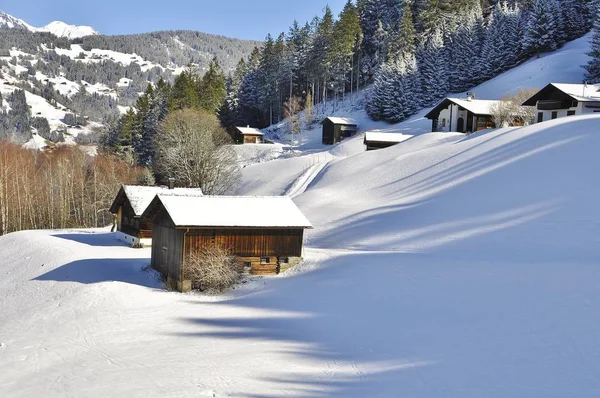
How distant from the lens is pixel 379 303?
60.9 ft

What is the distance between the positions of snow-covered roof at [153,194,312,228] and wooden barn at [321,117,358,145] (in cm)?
4184

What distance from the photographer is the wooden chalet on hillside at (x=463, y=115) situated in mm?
52594

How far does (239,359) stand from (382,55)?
78306 millimetres

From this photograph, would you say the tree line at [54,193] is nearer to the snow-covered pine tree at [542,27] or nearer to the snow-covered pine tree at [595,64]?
the snow-covered pine tree at [595,64]

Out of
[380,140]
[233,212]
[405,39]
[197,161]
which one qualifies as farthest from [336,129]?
[233,212]

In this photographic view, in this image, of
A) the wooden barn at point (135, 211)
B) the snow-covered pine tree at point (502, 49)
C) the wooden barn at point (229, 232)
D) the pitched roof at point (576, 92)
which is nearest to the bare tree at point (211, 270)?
the wooden barn at point (229, 232)

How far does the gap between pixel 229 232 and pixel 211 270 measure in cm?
246

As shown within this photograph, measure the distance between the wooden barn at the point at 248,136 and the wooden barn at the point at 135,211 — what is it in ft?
126

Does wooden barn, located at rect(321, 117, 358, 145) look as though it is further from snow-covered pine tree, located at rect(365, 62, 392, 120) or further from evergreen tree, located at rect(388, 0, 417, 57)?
evergreen tree, located at rect(388, 0, 417, 57)

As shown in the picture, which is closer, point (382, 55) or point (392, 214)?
point (392, 214)

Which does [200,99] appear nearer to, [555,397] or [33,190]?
[33,190]

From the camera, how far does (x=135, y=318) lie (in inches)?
748

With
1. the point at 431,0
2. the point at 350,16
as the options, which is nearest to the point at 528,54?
the point at 431,0

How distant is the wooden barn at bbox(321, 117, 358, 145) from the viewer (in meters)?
68.3
